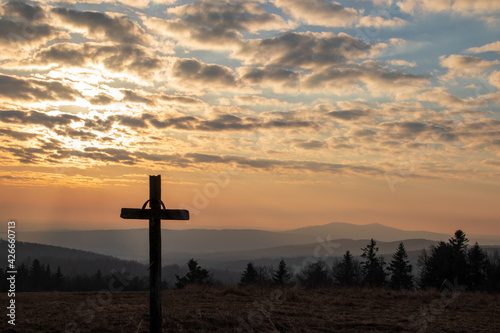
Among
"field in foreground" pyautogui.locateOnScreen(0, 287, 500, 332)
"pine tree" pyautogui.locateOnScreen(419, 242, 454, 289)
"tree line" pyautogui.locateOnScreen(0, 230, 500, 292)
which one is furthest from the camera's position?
"pine tree" pyautogui.locateOnScreen(419, 242, 454, 289)

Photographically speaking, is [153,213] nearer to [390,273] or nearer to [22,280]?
[390,273]

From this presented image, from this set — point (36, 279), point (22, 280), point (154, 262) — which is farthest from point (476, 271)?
point (22, 280)

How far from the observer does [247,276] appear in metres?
60.8

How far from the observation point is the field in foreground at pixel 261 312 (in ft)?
35.7

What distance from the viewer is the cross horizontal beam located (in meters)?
8.12

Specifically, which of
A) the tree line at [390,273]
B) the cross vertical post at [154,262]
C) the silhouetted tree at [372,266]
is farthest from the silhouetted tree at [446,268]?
the cross vertical post at [154,262]

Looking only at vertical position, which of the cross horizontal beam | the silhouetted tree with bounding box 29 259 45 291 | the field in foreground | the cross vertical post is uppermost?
the cross horizontal beam

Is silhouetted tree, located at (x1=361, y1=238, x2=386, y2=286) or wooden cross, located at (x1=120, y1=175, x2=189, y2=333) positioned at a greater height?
wooden cross, located at (x1=120, y1=175, x2=189, y2=333)

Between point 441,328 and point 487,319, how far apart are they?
2.57m

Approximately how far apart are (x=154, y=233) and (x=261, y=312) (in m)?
5.65

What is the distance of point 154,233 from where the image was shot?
8.16 meters

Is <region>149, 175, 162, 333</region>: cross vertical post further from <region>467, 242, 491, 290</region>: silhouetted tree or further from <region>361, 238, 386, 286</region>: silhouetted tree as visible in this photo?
<region>361, 238, 386, 286</region>: silhouetted tree

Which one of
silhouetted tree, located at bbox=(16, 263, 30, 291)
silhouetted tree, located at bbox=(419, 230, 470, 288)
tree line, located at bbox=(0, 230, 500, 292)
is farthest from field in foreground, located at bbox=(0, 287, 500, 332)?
silhouetted tree, located at bbox=(16, 263, 30, 291)

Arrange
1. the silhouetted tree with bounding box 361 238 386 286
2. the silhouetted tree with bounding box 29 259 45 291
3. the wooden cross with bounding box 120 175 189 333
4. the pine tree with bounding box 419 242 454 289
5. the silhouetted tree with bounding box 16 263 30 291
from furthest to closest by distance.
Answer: the silhouetted tree with bounding box 29 259 45 291 → the silhouetted tree with bounding box 16 263 30 291 → the silhouetted tree with bounding box 361 238 386 286 → the pine tree with bounding box 419 242 454 289 → the wooden cross with bounding box 120 175 189 333
